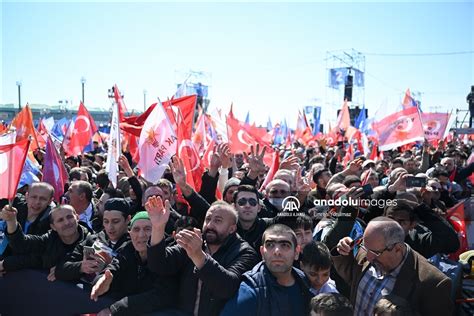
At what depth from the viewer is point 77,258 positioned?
12.7 ft

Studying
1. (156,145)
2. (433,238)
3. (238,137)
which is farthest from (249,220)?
(238,137)

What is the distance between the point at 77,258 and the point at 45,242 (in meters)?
0.41

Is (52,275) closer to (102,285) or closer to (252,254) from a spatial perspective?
(102,285)

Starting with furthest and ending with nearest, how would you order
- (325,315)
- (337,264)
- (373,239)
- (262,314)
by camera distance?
1. (337,264)
2. (373,239)
3. (262,314)
4. (325,315)

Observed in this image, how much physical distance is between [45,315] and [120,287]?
38.7 inches

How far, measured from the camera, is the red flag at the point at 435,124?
516 inches

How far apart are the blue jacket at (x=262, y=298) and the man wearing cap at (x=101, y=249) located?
132cm

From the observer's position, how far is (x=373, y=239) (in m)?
2.81

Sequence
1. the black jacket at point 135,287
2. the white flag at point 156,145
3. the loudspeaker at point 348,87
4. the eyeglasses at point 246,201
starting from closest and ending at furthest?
Result: the black jacket at point 135,287, the eyeglasses at point 246,201, the white flag at point 156,145, the loudspeaker at point 348,87

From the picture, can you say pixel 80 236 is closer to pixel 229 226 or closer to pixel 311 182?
pixel 229 226

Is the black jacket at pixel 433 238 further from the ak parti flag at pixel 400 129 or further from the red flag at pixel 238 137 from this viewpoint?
the ak parti flag at pixel 400 129

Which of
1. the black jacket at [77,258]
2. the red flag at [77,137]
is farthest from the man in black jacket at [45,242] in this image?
the red flag at [77,137]

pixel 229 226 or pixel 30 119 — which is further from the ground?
pixel 30 119

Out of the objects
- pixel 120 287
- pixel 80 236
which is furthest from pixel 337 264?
pixel 80 236
